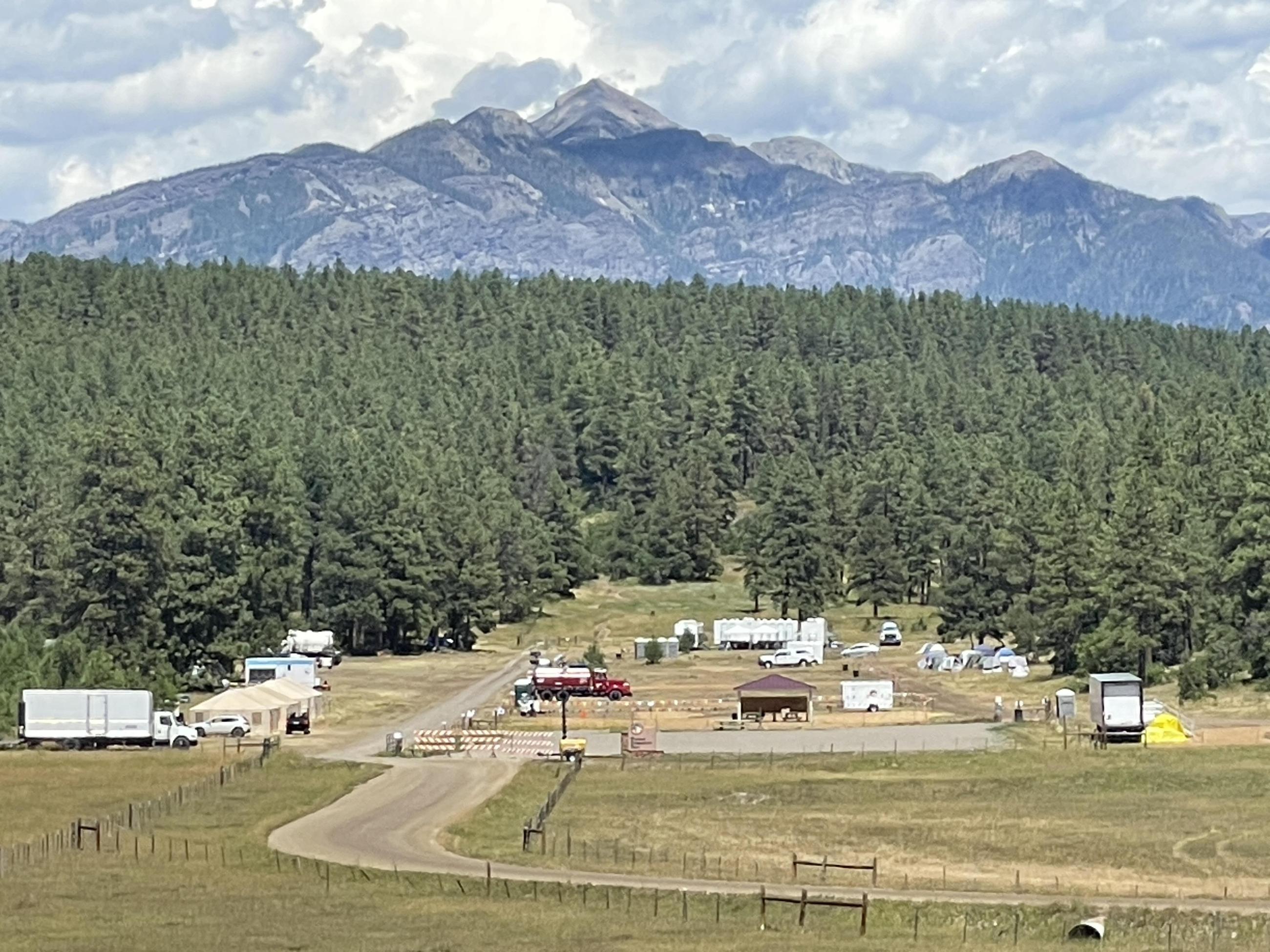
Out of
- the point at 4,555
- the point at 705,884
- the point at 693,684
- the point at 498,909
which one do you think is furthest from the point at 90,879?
the point at 4,555

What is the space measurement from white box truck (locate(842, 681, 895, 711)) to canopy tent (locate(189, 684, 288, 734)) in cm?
2549

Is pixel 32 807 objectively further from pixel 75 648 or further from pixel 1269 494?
pixel 1269 494

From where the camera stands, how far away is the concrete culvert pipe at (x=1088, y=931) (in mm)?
40531

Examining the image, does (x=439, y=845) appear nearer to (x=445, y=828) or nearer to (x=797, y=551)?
(x=445, y=828)

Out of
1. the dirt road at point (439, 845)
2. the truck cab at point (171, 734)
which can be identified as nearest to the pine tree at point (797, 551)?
the truck cab at point (171, 734)

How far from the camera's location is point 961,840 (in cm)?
5556

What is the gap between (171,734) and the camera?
3302 inches

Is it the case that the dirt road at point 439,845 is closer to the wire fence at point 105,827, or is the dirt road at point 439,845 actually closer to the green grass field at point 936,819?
the green grass field at point 936,819

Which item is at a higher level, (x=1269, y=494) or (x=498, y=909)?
(x=1269, y=494)

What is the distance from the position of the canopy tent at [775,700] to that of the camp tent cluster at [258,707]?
62.2ft

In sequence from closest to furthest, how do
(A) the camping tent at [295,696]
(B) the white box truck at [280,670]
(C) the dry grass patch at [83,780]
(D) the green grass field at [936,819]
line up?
(D) the green grass field at [936,819] → (C) the dry grass patch at [83,780] → (A) the camping tent at [295,696] → (B) the white box truck at [280,670]

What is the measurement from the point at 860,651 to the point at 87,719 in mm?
66658

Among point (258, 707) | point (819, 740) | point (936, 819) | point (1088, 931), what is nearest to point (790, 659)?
point (819, 740)

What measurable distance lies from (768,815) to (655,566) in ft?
389
